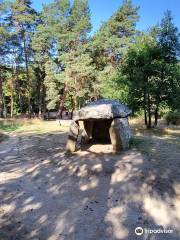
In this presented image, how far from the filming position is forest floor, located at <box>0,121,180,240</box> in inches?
250

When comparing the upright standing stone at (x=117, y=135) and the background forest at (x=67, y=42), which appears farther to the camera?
the background forest at (x=67, y=42)

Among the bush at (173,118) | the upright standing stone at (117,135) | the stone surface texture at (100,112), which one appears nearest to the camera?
the stone surface texture at (100,112)

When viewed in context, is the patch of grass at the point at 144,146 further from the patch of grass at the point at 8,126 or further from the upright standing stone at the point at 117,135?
the patch of grass at the point at 8,126

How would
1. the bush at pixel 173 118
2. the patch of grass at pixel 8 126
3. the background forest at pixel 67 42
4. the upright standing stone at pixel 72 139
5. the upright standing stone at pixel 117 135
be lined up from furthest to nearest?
the background forest at pixel 67 42
the bush at pixel 173 118
the patch of grass at pixel 8 126
the upright standing stone at pixel 72 139
the upright standing stone at pixel 117 135

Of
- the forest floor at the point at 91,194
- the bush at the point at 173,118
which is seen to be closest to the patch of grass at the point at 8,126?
the forest floor at the point at 91,194

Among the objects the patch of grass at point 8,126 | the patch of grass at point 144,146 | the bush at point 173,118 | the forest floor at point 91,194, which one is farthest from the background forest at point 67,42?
the forest floor at point 91,194

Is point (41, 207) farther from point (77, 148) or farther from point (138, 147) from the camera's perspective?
point (138, 147)

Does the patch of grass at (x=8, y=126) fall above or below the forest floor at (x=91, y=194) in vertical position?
above

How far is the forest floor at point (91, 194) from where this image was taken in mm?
6355

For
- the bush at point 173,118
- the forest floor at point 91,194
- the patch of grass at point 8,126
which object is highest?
the bush at point 173,118

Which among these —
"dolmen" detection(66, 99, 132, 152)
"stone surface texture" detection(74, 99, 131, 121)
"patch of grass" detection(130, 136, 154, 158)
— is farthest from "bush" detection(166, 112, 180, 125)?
"stone surface texture" detection(74, 99, 131, 121)

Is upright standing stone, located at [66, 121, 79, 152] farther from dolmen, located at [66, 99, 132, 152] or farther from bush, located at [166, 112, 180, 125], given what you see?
bush, located at [166, 112, 180, 125]

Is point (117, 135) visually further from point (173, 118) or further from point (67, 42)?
point (67, 42)

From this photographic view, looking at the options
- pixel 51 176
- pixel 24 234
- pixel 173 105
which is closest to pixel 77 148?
pixel 51 176
